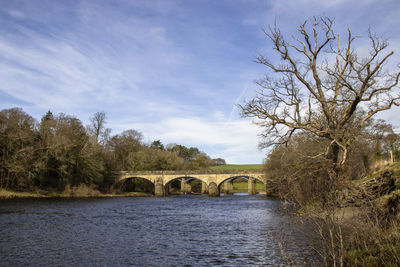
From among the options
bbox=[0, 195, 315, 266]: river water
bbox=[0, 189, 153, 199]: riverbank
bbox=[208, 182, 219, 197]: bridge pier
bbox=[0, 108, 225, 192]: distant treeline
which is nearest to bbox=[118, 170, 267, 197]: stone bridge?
bbox=[208, 182, 219, 197]: bridge pier

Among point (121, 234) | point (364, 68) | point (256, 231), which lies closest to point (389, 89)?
point (364, 68)

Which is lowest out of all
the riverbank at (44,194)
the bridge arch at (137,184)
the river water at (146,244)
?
the river water at (146,244)

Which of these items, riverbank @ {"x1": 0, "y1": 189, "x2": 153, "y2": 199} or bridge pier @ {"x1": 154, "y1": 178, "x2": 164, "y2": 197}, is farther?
bridge pier @ {"x1": 154, "y1": 178, "x2": 164, "y2": 197}

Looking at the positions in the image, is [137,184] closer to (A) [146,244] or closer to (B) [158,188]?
(B) [158,188]

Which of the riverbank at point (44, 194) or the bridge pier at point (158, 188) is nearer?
the riverbank at point (44, 194)

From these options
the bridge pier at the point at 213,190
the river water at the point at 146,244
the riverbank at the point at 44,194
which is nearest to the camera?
the river water at the point at 146,244

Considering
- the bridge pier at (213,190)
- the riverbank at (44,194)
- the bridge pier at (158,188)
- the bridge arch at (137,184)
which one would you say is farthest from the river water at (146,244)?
the bridge pier at (158,188)

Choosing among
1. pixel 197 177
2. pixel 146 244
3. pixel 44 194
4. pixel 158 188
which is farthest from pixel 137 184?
pixel 146 244

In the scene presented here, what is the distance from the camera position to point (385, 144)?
42.9 meters

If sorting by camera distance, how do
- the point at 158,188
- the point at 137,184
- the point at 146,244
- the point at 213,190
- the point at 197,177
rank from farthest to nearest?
1. the point at 137,184
2. the point at 197,177
3. the point at 158,188
4. the point at 213,190
5. the point at 146,244

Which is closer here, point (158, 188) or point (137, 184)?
point (158, 188)

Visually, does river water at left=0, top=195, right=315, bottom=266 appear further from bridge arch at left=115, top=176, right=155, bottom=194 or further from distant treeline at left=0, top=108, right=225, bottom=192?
bridge arch at left=115, top=176, right=155, bottom=194

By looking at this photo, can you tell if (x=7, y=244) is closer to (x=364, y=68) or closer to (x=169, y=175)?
(x=364, y=68)

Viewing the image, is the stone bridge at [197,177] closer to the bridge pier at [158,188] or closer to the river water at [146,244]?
the bridge pier at [158,188]
